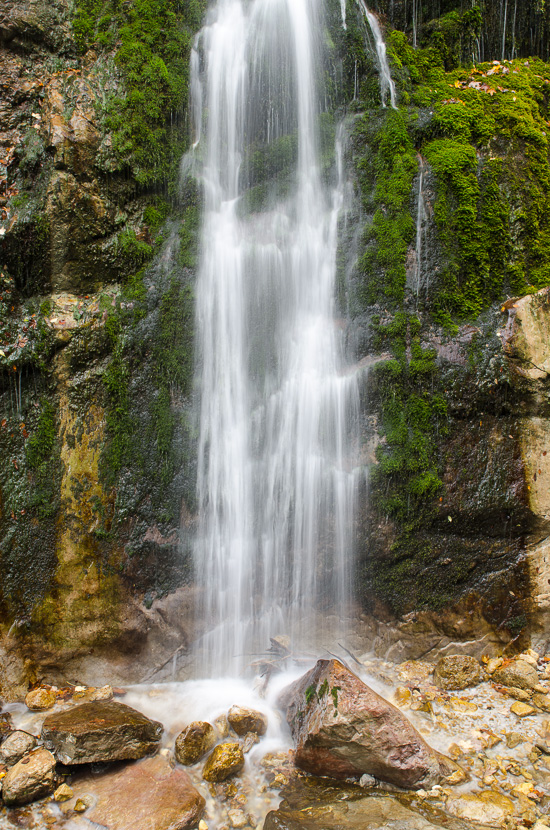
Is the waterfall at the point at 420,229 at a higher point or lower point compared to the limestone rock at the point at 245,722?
higher

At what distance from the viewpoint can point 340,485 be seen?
20.1 feet

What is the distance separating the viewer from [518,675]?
515cm

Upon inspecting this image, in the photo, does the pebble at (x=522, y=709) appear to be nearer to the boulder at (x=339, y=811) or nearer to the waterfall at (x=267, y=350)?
the boulder at (x=339, y=811)

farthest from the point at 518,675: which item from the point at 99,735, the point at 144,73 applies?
the point at 144,73

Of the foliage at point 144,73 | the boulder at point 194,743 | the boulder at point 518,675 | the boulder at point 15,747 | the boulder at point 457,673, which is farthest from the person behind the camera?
the foliage at point 144,73

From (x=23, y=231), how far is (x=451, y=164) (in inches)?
225

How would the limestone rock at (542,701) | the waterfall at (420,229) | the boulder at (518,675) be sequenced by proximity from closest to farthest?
1. the limestone rock at (542,701)
2. the boulder at (518,675)
3. the waterfall at (420,229)

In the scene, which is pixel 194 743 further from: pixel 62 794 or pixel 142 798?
pixel 62 794

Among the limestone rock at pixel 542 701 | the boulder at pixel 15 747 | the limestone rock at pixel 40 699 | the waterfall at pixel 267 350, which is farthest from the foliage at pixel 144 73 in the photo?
the limestone rock at pixel 542 701

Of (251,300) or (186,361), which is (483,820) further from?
(251,300)

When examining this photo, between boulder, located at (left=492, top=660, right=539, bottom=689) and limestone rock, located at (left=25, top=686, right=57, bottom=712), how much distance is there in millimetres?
4920

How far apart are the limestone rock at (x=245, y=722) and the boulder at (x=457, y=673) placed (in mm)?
2043

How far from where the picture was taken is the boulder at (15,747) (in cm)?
426

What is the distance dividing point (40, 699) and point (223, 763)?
91.4 inches
